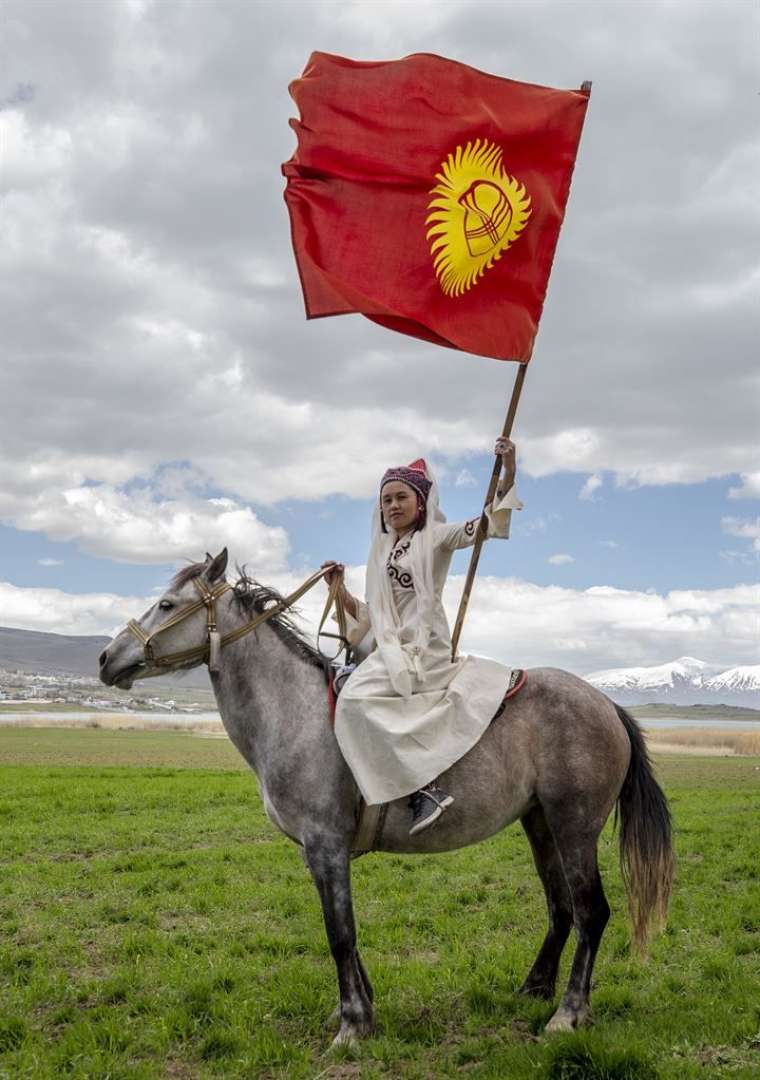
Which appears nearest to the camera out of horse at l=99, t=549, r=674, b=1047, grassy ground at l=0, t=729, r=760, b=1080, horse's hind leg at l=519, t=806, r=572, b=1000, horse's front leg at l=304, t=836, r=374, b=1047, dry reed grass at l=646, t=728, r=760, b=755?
grassy ground at l=0, t=729, r=760, b=1080

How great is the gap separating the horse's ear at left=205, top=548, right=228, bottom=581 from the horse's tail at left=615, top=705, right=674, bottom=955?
11.0 feet

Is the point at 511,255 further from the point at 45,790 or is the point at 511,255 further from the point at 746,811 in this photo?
the point at 45,790

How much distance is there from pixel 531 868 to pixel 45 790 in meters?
11.6

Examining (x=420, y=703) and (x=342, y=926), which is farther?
(x=420, y=703)

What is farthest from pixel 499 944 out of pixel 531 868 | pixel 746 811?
pixel 746 811

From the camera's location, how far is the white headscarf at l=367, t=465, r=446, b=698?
6004mm

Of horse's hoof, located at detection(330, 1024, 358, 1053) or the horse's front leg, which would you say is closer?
horse's hoof, located at detection(330, 1024, 358, 1053)

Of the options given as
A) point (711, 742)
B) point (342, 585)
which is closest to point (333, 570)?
point (342, 585)

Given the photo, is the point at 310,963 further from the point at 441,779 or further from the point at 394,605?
the point at 394,605

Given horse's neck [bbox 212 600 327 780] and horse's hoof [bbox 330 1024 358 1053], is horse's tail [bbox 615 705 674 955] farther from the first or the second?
horse's neck [bbox 212 600 327 780]

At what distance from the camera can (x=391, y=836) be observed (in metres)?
6.06

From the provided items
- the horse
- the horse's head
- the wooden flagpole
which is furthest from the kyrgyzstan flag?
the horse

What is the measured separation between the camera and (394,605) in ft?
20.7

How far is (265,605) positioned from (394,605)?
43.7 inches
